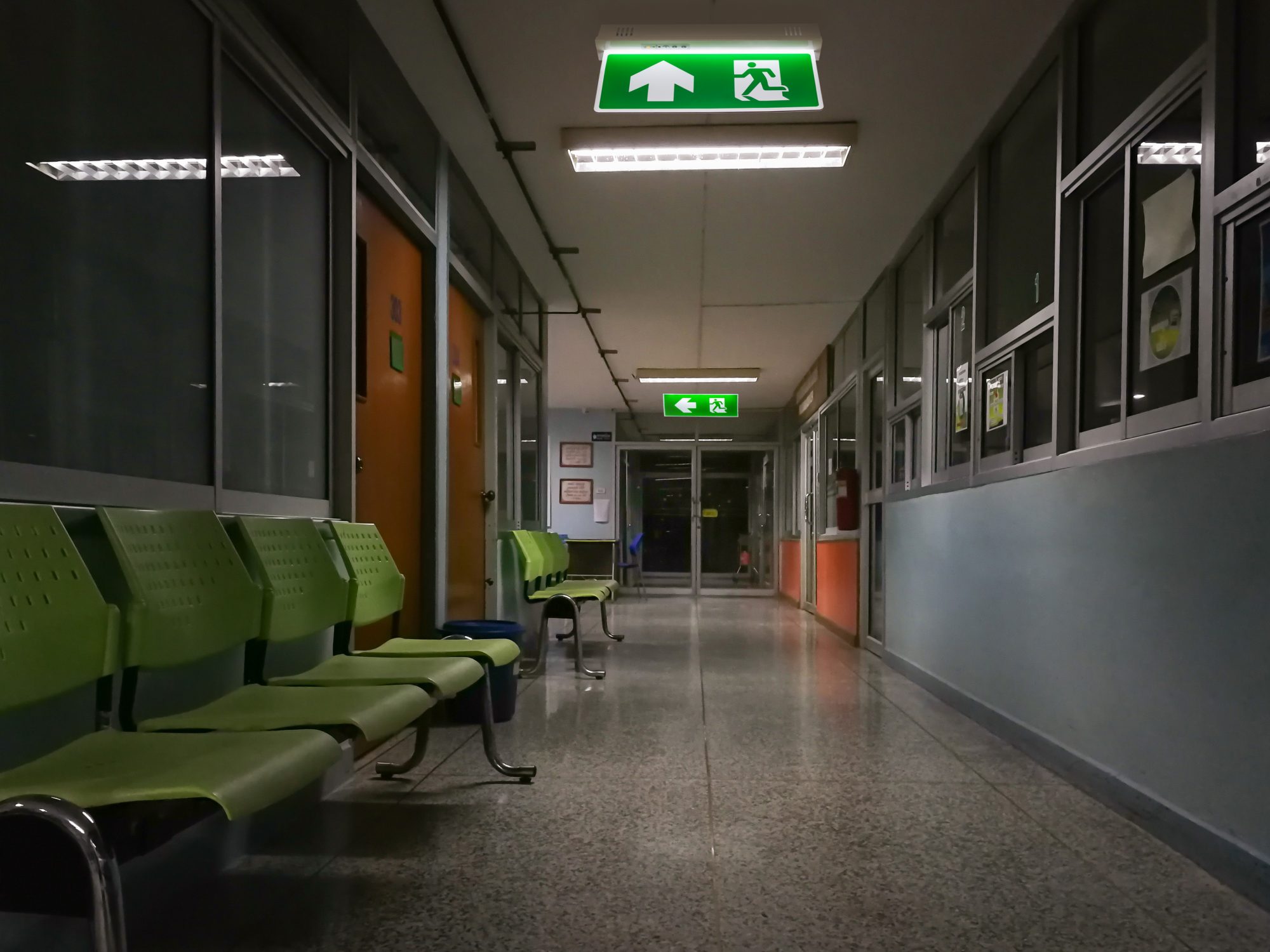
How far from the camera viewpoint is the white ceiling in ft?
9.78

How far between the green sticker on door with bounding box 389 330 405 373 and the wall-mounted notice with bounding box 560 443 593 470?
27.4ft

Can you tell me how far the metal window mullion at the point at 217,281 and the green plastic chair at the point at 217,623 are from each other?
160 mm

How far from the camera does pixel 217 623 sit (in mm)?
1845

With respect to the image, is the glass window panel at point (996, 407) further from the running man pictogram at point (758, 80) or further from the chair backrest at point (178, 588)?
the chair backrest at point (178, 588)

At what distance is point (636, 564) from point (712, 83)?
927cm

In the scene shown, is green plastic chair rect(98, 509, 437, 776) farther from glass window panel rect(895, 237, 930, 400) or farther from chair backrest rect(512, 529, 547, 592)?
glass window panel rect(895, 237, 930, 400)

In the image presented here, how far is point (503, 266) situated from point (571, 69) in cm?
234

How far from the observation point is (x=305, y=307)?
2754mm

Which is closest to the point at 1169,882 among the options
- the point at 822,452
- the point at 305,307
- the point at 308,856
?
the point at 308,856

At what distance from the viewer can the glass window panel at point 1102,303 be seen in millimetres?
2709

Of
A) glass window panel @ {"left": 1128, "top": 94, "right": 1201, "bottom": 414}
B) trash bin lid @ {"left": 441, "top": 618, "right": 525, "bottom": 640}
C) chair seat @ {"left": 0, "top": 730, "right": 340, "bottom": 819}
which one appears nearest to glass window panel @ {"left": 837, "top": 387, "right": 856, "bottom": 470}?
trash bin lid @ {"left": 441, "top": 618, "right": 525, "bottom": 640}

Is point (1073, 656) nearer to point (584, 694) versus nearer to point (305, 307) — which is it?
point (584, 694)

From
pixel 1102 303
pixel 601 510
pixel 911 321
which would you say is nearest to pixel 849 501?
pixel 911 321

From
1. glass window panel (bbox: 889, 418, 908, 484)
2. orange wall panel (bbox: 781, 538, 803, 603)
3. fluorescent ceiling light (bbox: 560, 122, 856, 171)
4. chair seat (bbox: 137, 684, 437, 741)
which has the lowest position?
orange wall panel (bbox: 781, 538, 803, 603)
